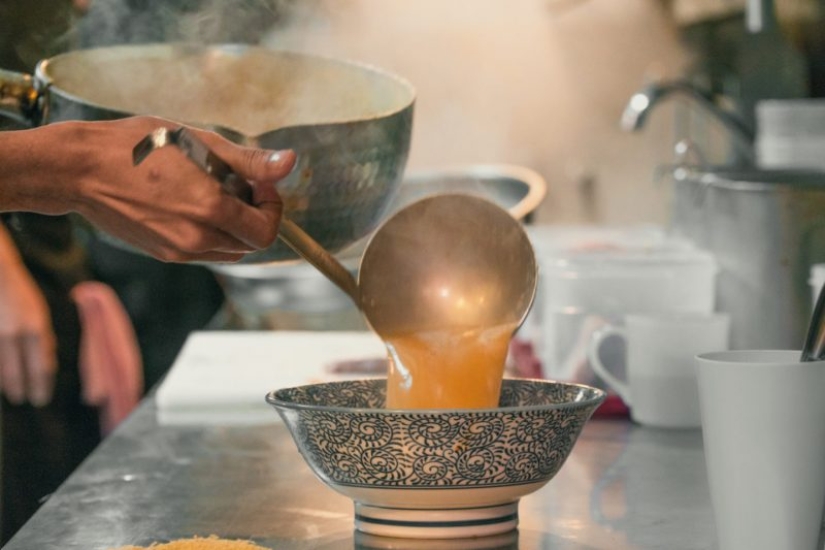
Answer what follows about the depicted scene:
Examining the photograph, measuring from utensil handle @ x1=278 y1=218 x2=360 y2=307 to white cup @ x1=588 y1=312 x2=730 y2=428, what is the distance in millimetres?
437

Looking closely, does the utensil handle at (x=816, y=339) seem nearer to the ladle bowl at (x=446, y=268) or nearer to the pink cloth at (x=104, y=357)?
the ladle bowl at (x=446, y=268)

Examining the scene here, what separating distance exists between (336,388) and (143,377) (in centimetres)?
171

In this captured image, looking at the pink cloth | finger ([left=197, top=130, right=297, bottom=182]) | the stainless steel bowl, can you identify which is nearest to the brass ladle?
finger ([left=197, top=130, right=297, bottom=182])

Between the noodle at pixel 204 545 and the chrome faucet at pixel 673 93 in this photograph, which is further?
the chrome faucet at pixel 673 93

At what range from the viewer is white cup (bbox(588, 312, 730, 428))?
4.27 ft

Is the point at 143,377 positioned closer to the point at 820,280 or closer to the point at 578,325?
the point at 578,325

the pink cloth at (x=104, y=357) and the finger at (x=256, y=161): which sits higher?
the finger at (x=256, y=161)

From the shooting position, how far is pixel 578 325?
144 centimetres

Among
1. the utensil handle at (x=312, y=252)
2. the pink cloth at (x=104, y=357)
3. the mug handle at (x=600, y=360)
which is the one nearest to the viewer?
the utensil handle at (x=312, y=252)

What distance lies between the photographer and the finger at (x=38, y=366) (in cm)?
219

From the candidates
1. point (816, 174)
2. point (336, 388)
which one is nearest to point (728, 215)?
point (816, 174)

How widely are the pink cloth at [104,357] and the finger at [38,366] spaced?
0.11 metres

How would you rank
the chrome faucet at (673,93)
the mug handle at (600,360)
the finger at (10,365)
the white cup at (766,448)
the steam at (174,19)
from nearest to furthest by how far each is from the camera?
the white cup at (766,448), the steam at (174,19), the mug handle at (600,360), the finger at (10,365), the chrome faucet at (673,93)

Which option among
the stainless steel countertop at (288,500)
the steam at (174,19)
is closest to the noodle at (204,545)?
the stainless steel countertop at (288,500)
